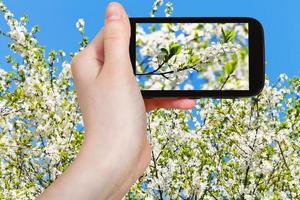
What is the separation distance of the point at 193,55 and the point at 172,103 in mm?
609

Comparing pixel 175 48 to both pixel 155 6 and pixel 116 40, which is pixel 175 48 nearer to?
pixel 116 40

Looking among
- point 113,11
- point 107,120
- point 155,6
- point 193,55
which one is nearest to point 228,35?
point 193,55

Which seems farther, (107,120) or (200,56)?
(200,56)

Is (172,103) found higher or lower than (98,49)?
lower

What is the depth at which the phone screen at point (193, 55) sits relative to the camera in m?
3.22

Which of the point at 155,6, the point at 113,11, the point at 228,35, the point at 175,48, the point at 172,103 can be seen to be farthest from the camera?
the point at 155,6

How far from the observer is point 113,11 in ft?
8.84

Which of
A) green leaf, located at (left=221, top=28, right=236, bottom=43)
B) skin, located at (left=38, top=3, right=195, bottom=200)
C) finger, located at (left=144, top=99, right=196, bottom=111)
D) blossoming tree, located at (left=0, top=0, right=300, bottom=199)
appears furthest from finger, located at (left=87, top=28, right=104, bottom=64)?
blossoming tree, located at (left=0, top=0, right=300, bottom=199)

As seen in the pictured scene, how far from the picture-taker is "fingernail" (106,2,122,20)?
269cm

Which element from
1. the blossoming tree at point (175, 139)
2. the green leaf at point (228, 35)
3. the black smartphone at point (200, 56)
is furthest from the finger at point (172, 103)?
the blossoming tree at point (175, 139)

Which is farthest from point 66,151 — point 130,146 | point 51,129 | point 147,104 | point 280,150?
point 130,146

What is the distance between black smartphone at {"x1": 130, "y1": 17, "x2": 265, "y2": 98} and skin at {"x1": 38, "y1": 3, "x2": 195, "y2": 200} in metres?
0.37

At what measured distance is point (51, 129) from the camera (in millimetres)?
9477

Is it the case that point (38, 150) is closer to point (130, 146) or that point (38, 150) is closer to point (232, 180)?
point (232, 180)
